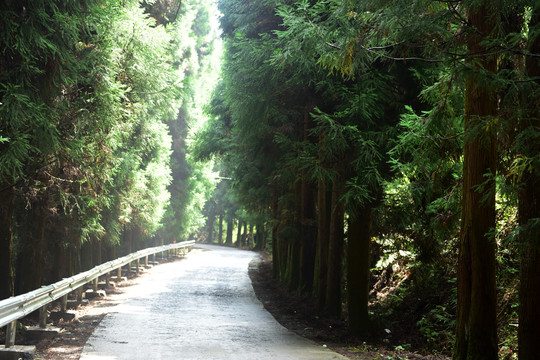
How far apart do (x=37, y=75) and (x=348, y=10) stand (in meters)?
5.35

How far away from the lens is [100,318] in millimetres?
11195

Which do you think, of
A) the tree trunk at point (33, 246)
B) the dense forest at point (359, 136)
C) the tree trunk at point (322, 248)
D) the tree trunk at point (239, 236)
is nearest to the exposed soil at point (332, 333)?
the dense forest at point (359, 136)

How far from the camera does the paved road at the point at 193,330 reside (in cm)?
815

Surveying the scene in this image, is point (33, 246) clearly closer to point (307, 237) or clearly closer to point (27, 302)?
point (27, 302)

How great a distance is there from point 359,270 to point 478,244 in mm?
4516

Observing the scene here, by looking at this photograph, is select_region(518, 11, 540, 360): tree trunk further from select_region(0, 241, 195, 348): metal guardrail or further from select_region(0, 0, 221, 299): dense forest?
select_region(0, 0, 221, 299): dense forest

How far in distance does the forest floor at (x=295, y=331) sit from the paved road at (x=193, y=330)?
29cm

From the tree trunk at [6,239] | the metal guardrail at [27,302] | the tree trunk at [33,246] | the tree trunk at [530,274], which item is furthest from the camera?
the tree trunk at [33,246]

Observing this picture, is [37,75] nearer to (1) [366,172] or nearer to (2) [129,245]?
(1) [366,172]

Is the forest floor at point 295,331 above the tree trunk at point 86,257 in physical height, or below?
below

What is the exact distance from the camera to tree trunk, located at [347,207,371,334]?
11.1 meters

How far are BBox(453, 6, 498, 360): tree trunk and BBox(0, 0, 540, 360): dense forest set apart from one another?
21mm

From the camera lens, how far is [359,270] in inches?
440

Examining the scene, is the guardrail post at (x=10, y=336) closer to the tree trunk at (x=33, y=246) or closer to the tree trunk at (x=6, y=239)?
the tree trunk at (x=6, y=239)
